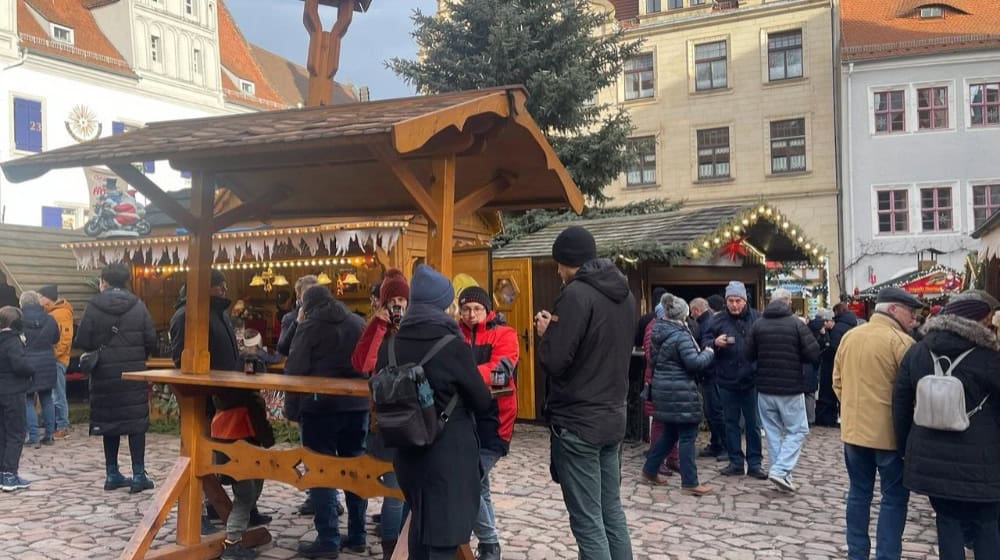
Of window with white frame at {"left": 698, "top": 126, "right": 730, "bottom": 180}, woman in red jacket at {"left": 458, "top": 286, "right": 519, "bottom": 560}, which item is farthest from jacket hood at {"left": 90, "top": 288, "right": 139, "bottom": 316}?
window with white frame at {"left": 698, "top": 126, "right": 730, "bottom": 180}

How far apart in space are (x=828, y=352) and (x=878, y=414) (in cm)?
701

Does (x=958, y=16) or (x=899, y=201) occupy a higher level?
(x=958, y=16)

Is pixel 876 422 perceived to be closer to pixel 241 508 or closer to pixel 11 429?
pixel 241 508

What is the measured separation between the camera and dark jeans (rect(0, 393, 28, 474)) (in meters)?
7.53

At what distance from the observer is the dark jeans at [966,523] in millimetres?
4367

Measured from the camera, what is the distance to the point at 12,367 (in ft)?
24.5

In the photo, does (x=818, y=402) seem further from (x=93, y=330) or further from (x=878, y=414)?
(x=93, y=330)

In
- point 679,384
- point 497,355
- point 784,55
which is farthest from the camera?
point 784,55

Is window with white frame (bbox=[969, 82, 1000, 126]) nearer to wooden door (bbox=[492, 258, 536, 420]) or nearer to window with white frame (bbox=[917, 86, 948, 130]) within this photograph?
window with white frame (bbox=[917, 86, 948, 130])

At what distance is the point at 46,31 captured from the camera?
31.0 meters

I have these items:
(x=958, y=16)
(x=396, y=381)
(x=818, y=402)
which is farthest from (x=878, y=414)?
(x=958, y=16)

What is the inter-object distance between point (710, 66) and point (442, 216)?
28.1 m

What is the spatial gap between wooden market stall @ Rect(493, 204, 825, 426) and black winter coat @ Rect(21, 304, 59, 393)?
5.39 meters

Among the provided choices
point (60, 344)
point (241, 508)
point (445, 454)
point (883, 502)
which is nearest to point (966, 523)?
point (883, 502)
